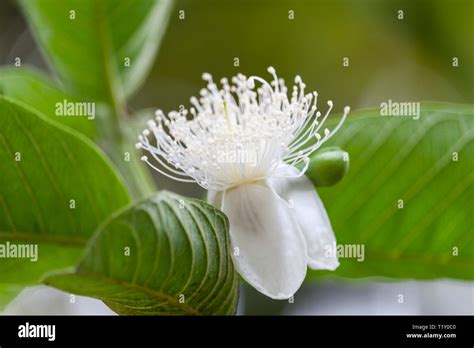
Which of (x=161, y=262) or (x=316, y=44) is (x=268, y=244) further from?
(x=316, y=44)

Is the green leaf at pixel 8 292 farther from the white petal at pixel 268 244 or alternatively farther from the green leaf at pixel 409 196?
the green leaf at pixel 409 196

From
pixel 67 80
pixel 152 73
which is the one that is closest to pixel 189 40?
pixel 152 73

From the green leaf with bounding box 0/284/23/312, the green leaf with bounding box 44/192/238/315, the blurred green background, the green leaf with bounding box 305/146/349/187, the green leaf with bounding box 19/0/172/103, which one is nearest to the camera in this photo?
the green leaf with bounding box 44/192/238/315

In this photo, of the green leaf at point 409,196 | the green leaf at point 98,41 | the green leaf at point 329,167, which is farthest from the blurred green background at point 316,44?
the green leaf at point 329,167

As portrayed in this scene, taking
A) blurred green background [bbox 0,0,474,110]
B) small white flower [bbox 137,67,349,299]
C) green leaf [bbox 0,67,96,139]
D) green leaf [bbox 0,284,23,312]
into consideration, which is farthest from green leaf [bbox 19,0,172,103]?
blurred green background [bbox 0,0,474,110]

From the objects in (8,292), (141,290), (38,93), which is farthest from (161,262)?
(38,93)

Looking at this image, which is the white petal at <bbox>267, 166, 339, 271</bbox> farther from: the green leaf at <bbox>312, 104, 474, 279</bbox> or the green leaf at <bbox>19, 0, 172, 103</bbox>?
the green leaf at <bbox>19, 0, 172, 103</bbox>
